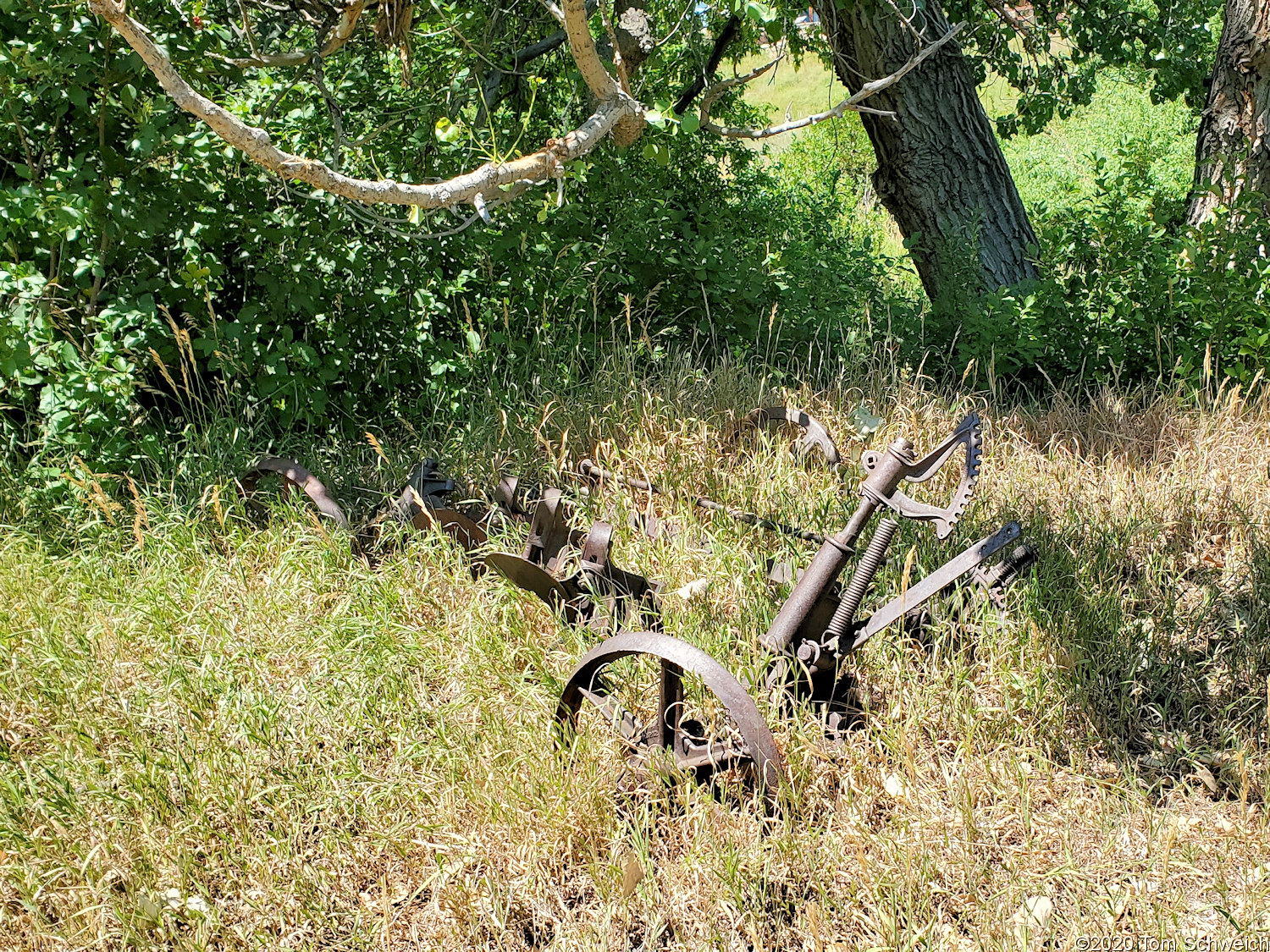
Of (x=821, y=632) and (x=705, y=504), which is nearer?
(x=821, y=632)

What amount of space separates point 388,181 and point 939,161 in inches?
133

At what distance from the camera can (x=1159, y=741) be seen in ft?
9.41

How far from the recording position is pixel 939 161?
5.25 m

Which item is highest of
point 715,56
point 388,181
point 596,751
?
point 715,56

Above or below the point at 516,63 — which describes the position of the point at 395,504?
below

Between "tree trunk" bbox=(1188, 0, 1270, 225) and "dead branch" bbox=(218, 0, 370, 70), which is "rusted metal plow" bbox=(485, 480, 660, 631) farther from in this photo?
"tree trunk" bbox=(1188, 0, 1270, 225)

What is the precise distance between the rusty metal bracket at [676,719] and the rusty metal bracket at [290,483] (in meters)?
1.26

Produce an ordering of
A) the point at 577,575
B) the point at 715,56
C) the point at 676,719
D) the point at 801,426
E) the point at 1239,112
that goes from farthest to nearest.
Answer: the point at 715,56 → the point at 1239,112 → the point at 801,426 → the point at 577,575 → the point at 676,719

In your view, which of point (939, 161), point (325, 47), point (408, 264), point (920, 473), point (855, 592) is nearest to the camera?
point (855, 592)

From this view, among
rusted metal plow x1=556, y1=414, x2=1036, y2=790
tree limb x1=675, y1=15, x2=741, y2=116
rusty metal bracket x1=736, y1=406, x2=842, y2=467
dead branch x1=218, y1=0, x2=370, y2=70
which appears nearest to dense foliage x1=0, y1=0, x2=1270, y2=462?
tree limb x1=675, y1=15, x2=741, y2=116

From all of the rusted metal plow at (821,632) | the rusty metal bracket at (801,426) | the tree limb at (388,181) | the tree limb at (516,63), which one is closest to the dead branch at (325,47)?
the tree limb at (388,181)

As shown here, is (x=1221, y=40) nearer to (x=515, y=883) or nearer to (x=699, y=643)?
(x=699, y=643)

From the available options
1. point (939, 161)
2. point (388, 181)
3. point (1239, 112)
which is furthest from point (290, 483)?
point (1239, 112)

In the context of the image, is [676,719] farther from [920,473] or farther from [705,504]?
[705,504]
